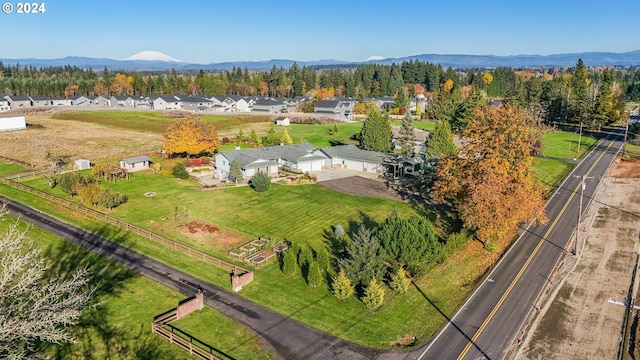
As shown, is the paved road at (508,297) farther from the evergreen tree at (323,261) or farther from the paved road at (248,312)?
the evergreen tree at (323,261)

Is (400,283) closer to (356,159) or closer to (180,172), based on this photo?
(356,159)

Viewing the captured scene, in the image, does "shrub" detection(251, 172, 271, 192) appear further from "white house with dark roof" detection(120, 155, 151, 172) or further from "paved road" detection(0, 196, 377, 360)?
"white house with dark roof" detection(120, 155, 151, 172)

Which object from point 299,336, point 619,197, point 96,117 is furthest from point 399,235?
point 96,117

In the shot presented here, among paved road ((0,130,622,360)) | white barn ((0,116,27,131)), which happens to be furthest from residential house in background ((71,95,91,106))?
paved road ((0,130,622,360))

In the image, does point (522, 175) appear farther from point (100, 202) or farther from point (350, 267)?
point (100, 202)

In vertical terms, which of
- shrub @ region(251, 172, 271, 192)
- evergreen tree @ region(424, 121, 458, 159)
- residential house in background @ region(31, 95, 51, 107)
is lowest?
shrub @ region(251, 172, 271, 192)
